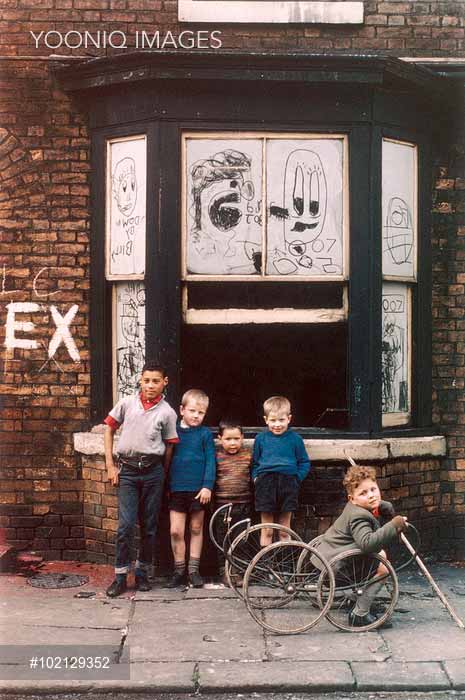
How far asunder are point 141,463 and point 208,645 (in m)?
1.55

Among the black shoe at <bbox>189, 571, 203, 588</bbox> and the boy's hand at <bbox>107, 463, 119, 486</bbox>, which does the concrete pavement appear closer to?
the black shoe at <bbox>189, 571, 203, 588</bbox>

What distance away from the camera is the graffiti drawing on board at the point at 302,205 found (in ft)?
23.3

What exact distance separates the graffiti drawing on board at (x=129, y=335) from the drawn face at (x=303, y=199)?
4.08ft

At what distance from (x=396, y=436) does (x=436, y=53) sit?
3059 mm

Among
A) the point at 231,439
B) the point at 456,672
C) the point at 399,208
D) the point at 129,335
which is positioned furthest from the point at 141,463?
the point at 399,208

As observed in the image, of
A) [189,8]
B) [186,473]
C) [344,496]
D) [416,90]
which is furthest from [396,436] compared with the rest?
[189,8]

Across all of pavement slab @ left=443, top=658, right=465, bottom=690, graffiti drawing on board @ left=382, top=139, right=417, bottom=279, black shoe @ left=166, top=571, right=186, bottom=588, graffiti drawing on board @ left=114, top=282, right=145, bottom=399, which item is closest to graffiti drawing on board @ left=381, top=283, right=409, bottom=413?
graffiti drawing on board @ left=382, top=139, right=417, bottom=279

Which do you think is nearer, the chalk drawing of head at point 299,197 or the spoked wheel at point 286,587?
the spoked wheel at point 286,587

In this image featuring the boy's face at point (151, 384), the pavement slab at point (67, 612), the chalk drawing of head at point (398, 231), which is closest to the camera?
the pavement slab at point (67, 612)

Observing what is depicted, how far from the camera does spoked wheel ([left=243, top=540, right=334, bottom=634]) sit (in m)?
5.62

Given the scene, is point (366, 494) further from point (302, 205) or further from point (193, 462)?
point (302, 205)

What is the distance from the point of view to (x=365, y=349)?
7.09m

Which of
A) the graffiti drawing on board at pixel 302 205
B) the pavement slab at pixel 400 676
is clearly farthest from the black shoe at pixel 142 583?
the graffiti drawing on board at pixel 302 205

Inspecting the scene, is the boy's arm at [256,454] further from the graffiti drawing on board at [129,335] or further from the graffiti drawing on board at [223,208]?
the graffiti drawing on board at [223,208]
